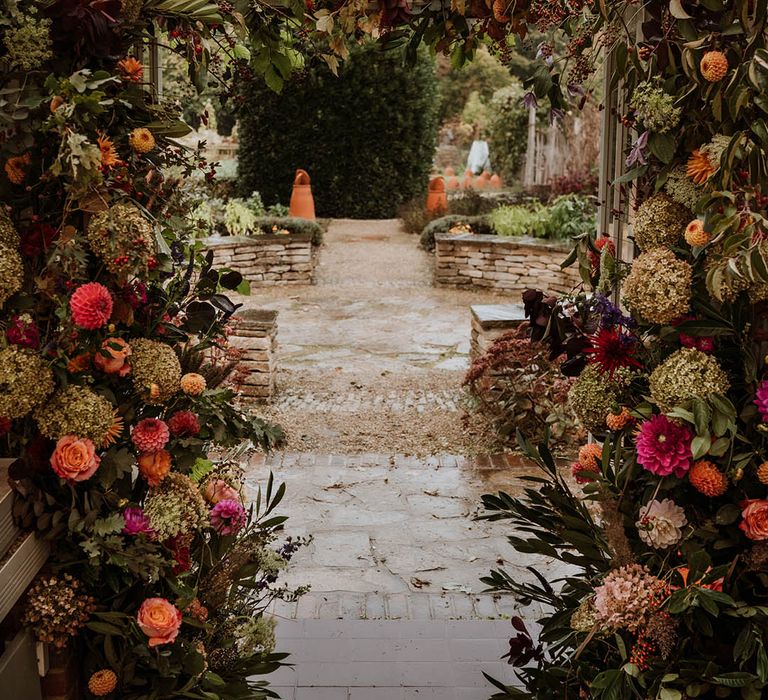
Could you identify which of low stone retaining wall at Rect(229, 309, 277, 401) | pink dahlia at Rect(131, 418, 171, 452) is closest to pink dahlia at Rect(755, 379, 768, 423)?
pink dahlia at Rect(131, 418, 171, 452)

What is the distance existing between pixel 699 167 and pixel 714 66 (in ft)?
0.72

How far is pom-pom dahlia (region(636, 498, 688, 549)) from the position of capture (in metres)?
2.17

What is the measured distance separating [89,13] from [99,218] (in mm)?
397

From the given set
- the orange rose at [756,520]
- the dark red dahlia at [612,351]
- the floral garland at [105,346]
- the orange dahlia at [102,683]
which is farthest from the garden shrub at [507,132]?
the orange dahlia at [102,683]

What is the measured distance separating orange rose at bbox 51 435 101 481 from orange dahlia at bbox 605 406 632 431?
1244mm

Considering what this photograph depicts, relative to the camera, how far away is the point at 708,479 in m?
2.08

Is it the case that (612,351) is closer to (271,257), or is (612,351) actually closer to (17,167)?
(17,167)

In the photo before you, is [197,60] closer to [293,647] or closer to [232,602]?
[232,602]

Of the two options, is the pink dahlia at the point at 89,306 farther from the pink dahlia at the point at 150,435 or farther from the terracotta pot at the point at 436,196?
the terracotta pot at the point at 436,196

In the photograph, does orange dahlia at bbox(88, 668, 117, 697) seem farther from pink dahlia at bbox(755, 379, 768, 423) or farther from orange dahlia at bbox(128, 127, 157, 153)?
pink dahlia at bbox(755, 379, 768, 423)

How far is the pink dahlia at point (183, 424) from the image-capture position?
2236mm

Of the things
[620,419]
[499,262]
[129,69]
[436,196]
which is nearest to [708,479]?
[620,419]

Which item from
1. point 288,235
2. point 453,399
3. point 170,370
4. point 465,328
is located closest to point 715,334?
point 170,370

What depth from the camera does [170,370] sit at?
6.93 ft
